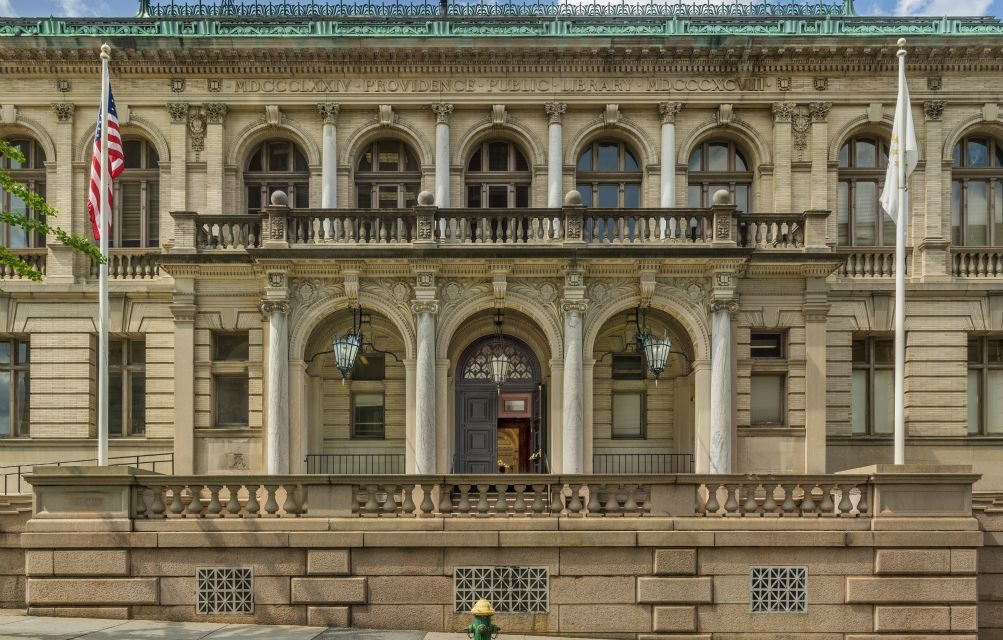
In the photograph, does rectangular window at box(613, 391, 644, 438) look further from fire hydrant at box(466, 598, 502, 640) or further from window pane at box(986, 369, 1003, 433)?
fire hydrant at box(466, 598, 502, 640)

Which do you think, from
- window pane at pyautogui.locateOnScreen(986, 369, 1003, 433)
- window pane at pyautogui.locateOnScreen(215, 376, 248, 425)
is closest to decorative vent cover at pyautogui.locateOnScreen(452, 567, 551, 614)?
window pane at pyautogui.locateOnScreen(215, 376, 248, 425)

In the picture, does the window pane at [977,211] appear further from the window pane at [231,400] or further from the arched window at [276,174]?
the window pane at [231,400]

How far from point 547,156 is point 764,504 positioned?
39.4 feet

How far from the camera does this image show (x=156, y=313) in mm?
21828

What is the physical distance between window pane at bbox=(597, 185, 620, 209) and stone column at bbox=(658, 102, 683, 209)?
1.24 metres

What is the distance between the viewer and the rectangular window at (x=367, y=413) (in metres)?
22.1

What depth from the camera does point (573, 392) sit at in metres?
19.2

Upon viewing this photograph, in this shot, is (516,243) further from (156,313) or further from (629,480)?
(156,313)

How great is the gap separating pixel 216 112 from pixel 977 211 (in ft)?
67.1

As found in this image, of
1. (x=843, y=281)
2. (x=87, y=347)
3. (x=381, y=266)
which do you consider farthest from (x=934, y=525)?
(x=87, y=347)

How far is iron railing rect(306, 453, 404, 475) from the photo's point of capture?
70.4ft

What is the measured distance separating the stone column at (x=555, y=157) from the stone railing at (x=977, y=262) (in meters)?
Answer: 10.5

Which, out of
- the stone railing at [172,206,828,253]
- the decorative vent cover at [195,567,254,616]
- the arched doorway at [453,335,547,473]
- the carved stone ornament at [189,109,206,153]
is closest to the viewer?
the decorative vent cover at [195,567,254,616]

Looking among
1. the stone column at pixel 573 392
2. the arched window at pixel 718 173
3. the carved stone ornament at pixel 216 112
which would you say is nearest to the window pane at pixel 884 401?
the arched window at pixel 718 173
